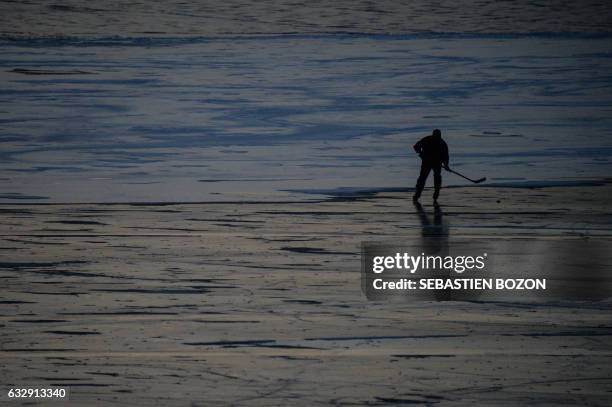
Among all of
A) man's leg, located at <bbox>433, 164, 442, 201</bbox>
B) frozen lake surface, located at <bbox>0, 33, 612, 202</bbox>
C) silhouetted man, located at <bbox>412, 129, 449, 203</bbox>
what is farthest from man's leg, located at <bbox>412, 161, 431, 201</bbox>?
frozen lake surface, located at <bbox>0, 33, 612, 202</bbox>

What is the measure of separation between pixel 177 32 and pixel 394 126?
38508 millimetres

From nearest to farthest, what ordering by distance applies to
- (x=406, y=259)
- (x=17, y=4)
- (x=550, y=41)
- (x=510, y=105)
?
(x=406, y=259)
(x=510, y=105)
(x=550, y=41)
(x=17, y=4)

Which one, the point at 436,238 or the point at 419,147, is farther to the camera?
the point at 419,147

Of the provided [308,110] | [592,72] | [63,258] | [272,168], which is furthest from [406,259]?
[592,72]

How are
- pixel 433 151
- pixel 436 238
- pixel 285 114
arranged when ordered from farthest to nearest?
pixel 285 114, pixel 433 151, pixel 436 238

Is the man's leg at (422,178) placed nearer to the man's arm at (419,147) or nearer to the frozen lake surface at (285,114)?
the man's arm at (419,147)

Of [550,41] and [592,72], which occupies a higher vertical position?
[550,41]

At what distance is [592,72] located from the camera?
54.5 metres

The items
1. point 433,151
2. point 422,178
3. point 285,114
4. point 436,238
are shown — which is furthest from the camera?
point 285,114

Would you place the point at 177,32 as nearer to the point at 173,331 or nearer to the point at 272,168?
the point at 272,168

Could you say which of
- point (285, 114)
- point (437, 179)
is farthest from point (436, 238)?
point (285, 114)

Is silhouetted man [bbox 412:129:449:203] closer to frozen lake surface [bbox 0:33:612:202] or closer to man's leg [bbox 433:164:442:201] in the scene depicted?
man's leg [bbox 433:164:442:201]

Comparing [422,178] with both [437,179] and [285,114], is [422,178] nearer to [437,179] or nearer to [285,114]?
[437,179]

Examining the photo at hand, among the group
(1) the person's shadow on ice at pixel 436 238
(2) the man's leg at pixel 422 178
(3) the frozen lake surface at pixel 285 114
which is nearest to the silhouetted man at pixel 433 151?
(2) the man's leg at pixel 422 178
